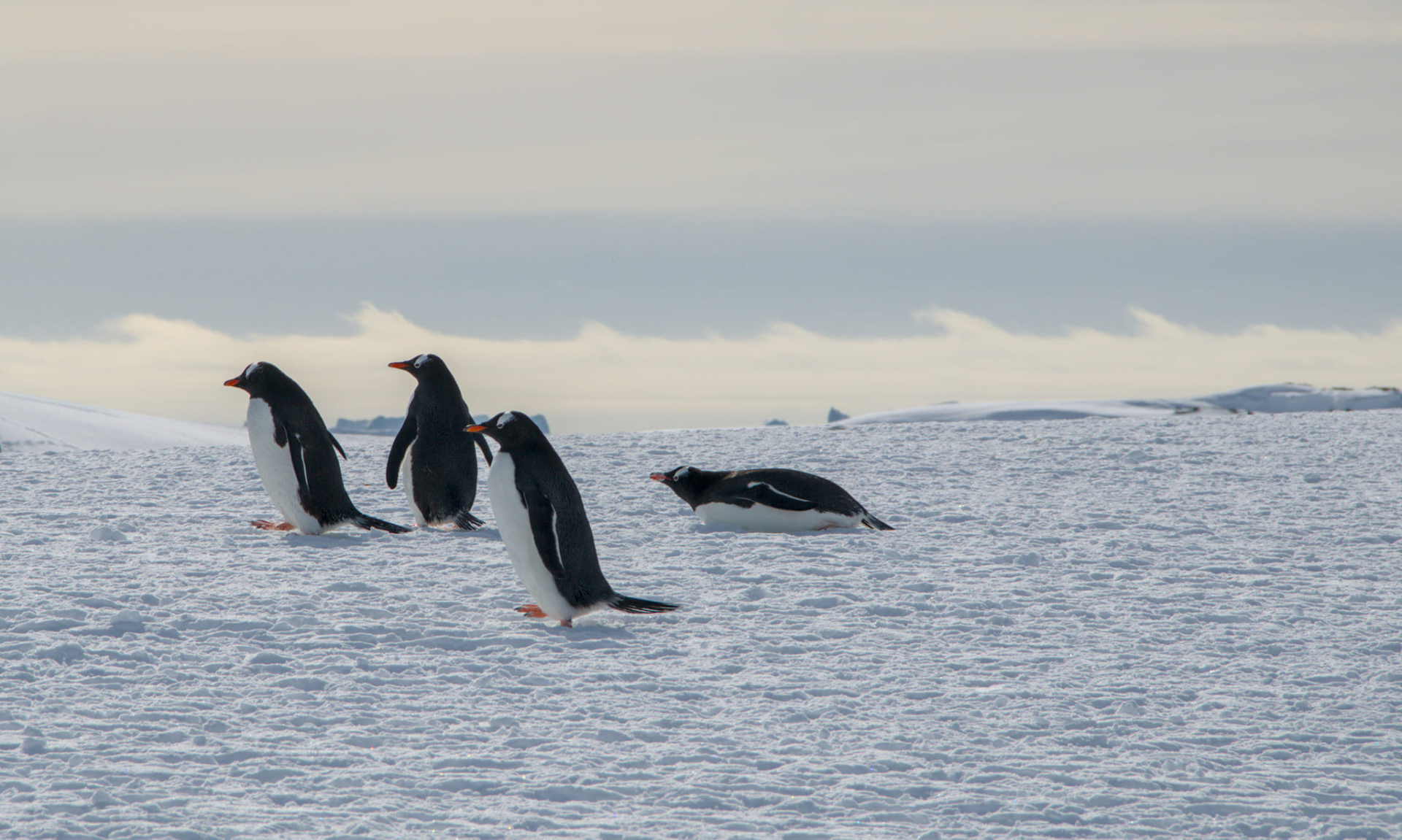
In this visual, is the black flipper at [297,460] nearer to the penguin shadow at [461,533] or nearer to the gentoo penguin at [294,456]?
the gentoo penguin at [294,456]

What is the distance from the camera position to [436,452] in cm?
611

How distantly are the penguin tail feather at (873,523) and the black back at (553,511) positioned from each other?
2212mm

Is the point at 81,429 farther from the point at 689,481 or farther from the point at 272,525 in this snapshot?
the point at 689,481

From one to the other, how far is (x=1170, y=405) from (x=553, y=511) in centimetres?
1550

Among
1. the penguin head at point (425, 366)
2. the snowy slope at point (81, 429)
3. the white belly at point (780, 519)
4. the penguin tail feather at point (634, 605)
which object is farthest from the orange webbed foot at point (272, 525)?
the snowy slope at point (81, 429)

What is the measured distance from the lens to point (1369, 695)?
140 inches

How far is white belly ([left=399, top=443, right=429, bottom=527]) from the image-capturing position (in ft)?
20.3

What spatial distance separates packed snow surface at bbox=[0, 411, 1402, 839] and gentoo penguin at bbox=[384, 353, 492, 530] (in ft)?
0.84

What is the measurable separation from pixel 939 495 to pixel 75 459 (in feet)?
21.9

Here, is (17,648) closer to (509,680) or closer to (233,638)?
(233,638)

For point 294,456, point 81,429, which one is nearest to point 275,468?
point 294,456

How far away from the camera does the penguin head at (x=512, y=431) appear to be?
13.9 feet

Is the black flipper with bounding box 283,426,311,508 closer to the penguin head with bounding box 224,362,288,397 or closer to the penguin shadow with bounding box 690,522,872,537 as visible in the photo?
the penguin head with bounding box 224,362,288,397

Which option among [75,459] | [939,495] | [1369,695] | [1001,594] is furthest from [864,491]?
[75,459]
